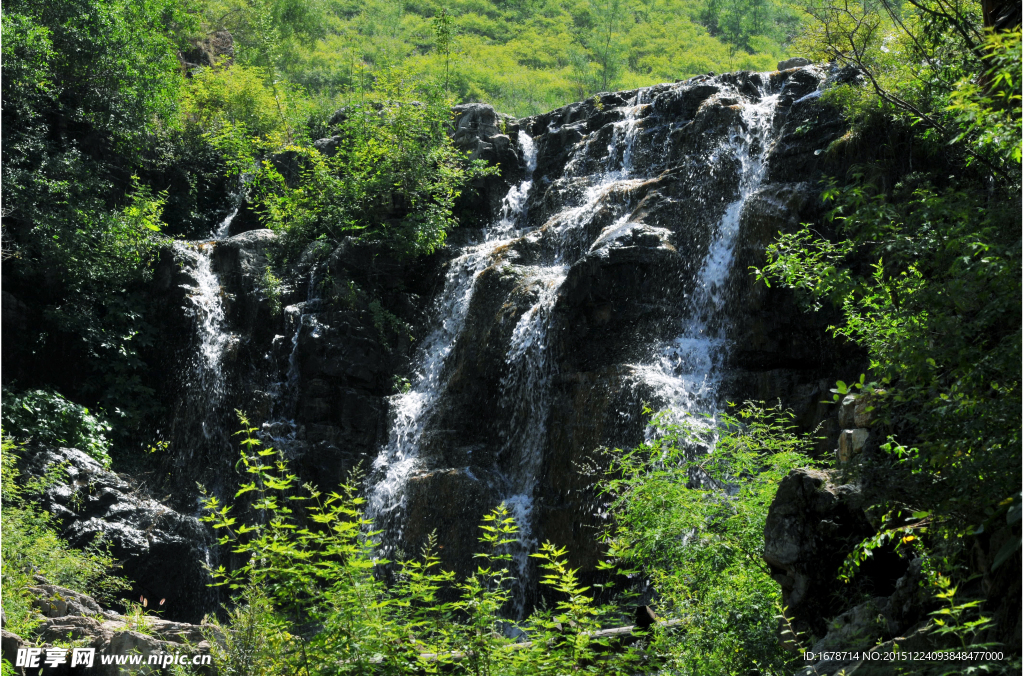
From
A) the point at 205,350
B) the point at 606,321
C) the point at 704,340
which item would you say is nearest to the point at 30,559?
the point at 205,350

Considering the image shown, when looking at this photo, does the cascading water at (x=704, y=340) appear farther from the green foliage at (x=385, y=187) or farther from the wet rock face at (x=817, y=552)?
the green foliage at (x=385, y=187)

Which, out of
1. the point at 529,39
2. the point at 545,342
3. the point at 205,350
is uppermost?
the point at 529,39

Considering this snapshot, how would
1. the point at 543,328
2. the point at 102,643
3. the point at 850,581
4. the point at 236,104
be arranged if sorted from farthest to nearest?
the point at 236,104 < the point at 543,328 < the point at 102,643 < the point at 850,581

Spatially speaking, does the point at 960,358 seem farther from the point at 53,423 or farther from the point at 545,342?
the point at 53,423

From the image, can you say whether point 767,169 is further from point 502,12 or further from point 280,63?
point 502,12

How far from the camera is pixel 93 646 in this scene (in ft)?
22.5

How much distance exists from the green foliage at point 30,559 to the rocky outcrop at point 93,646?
18cm

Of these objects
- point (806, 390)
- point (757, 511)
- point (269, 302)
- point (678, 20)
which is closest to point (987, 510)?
point (757, 511)

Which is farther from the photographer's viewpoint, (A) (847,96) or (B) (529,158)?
(B) (529,158)

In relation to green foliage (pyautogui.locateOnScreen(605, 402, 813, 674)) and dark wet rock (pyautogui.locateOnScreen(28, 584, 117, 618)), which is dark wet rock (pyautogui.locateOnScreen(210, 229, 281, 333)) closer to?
dark wet rock (pyautogui.locateOnScreen(28, 584, 117, 618))

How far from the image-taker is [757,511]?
5.85m

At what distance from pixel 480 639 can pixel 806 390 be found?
7.62m

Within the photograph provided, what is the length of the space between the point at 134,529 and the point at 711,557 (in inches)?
367

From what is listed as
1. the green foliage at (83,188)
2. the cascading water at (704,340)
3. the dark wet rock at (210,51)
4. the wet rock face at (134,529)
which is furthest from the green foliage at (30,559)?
the dark wet rock at (210,51)
